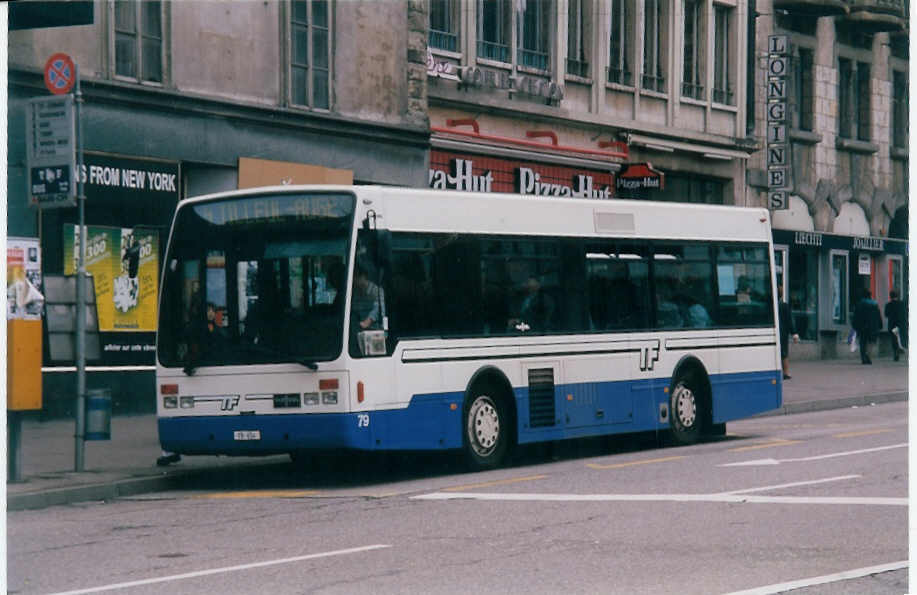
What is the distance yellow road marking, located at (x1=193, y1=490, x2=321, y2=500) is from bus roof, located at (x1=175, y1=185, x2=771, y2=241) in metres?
2.38

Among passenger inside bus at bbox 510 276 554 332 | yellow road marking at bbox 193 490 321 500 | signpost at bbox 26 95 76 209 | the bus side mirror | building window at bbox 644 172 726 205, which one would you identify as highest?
building window at bbox 644 172 726 205

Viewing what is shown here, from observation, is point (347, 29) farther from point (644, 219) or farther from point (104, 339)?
point (644, 219)

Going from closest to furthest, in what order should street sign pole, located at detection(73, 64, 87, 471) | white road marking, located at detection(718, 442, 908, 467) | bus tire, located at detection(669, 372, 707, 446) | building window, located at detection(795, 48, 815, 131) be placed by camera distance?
Result: street sign pole, located at detection(73, 64, 87, 471), white road marking, located at detection(718, 442, 908, 467), bus tire, located at detection(669, 372, 707, 446), building window, located at detection(795, 48, 815, 131)

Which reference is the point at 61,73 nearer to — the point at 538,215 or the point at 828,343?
the point at 538,215

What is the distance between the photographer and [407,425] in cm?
1574

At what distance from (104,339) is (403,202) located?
796 centimetres

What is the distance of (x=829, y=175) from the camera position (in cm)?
3556

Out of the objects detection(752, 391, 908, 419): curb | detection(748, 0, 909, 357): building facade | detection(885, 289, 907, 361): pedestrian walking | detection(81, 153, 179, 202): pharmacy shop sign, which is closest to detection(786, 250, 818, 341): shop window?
detection(748, 0, 909, 357): building facade

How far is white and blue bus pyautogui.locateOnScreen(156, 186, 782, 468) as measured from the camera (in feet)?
50.3

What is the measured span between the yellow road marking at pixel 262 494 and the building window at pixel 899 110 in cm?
1568

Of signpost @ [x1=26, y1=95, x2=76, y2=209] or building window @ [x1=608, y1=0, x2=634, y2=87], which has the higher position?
building window @ [x1=608, y1=0, x2=634, y2=87]

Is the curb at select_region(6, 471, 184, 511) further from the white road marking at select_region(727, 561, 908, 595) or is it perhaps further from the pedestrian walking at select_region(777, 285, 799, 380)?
the pedestrian walking at select_region(777, 285, 799, 380)

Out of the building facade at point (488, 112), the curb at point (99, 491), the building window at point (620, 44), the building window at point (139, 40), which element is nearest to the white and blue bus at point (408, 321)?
the curb at point (99, 491)

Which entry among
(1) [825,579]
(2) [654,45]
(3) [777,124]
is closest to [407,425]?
(1) [825,579]
